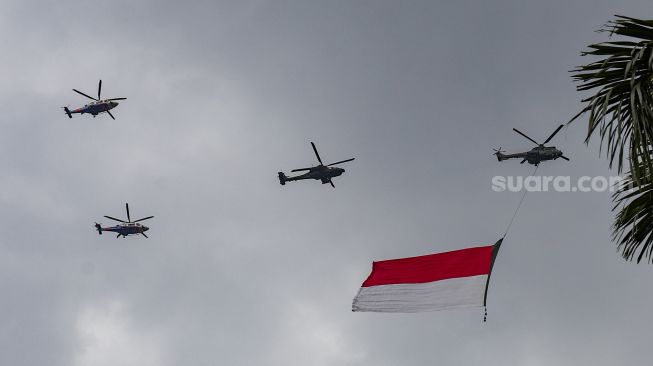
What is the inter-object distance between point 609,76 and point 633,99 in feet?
2.97

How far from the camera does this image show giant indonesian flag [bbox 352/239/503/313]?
47.8ft

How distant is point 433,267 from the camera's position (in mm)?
15852

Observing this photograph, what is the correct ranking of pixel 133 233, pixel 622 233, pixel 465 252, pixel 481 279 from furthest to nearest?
pixel 133 233
pixel 465 252
pixel 481 279
pixel 622 233

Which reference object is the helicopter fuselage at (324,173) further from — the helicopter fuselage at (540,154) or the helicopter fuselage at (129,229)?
the helicopter fuselage at (129,229)

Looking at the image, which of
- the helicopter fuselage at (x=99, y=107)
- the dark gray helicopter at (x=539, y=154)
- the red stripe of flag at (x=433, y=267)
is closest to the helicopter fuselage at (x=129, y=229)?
the helicopter fuselage at (x=99, y=107)

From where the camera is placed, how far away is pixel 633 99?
851cm

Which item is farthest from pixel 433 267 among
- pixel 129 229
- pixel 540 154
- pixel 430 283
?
pixel 129 229

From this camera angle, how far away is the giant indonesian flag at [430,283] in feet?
47.8

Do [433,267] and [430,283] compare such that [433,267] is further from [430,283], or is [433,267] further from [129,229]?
[129,229]

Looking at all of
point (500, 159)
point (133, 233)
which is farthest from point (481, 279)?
point (133, 233)

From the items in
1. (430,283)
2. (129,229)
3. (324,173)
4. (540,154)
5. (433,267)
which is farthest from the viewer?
(129,229)

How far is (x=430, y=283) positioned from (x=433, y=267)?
0.56 meters

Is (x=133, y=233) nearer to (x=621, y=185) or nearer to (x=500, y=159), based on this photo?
(x=500, y=159)

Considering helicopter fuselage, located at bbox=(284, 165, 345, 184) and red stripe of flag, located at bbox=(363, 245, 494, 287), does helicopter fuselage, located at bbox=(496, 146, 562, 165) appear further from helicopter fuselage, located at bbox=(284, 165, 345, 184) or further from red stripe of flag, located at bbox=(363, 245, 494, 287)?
red stripe of flag, located at bbox=(363, 245, 494, 287)
